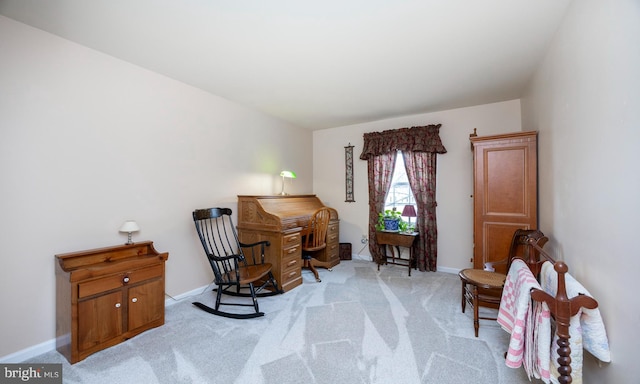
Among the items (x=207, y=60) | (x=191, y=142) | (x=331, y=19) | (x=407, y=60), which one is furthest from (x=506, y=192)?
(x=191, y=142)

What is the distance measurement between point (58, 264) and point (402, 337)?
2864 mm

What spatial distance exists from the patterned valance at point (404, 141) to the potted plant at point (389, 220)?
3.37ft

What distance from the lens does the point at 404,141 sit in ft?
13.3

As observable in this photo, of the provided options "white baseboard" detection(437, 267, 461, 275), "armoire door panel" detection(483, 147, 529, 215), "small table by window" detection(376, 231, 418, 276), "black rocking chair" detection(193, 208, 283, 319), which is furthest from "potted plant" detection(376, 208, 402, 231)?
"black rocking chair" detection(193, 208, 283, 319)

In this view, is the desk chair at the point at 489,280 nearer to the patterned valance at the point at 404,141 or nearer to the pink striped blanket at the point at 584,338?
the pink striped blanket at the point at 584,338

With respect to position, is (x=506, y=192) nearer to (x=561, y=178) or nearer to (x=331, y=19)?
(x=561, y=178)

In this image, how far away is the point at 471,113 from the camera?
3723 millimetres

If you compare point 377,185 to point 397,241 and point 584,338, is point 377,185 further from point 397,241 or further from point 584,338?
point 584,338

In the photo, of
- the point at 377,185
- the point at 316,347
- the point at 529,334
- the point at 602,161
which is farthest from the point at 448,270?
the point at 602,161

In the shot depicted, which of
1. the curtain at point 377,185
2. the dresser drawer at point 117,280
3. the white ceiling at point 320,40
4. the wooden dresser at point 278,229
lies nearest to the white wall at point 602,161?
the white ceiling at point 320,40

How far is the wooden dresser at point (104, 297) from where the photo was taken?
72.9 inches

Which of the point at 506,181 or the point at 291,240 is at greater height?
the point at 506,181

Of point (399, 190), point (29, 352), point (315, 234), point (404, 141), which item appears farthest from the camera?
point (399, 190)

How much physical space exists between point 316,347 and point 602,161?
2.15m
